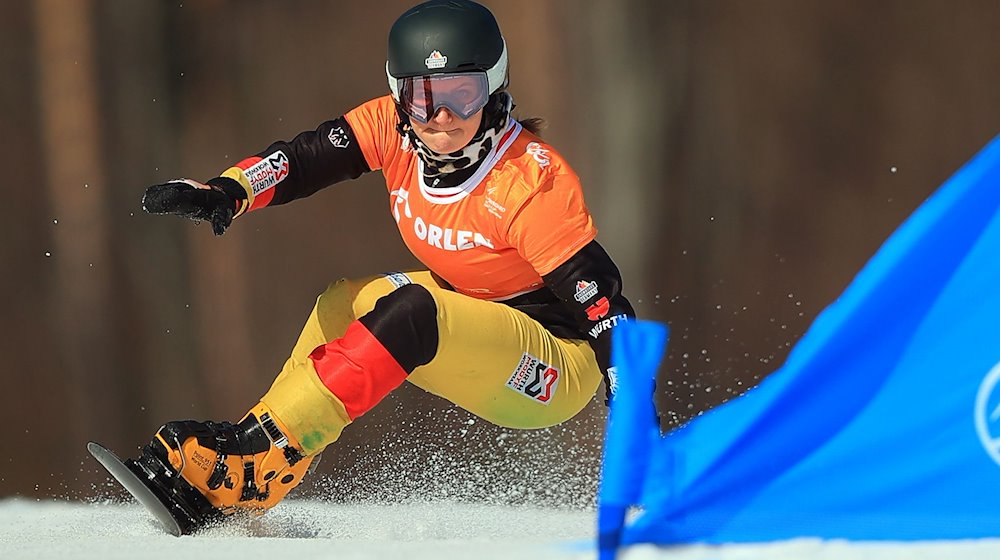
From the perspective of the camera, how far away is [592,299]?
8.55 feet

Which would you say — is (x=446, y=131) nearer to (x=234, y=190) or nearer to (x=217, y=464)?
(x=234, y=190)

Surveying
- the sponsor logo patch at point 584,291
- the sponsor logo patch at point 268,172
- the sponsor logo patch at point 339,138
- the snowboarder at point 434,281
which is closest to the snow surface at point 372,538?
the snowboarder at point 434,281

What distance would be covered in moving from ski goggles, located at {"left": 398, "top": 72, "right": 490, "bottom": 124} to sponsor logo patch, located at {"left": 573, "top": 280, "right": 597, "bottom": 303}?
0.46 meters

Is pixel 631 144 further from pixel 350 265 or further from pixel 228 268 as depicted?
pixel 228 268

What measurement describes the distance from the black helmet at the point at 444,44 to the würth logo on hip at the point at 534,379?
0.62 meters

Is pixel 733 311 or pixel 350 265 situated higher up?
pixel 350 265

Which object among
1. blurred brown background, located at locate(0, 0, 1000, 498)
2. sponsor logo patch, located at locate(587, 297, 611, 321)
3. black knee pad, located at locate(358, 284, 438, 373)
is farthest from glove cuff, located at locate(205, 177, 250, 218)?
blurred brown background, located at locate(0, 0, 1000, 498)

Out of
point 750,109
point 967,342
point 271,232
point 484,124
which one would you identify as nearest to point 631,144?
point 750,109

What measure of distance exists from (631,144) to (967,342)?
9.36 feet

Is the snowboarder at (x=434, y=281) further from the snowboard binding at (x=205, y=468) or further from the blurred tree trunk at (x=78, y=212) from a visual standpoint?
the blurred tree trunk at (x=78, y=212)

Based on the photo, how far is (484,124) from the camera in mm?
2754

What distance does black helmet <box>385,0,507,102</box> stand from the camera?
2656 millimetres

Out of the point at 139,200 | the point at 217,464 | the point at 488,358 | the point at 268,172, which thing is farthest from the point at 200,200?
the point at 139,200

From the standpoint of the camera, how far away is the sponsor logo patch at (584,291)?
261 cm
